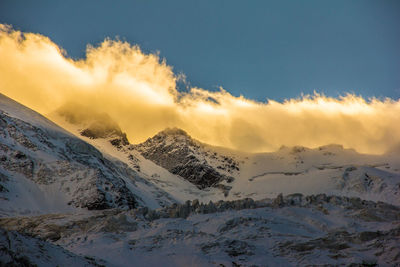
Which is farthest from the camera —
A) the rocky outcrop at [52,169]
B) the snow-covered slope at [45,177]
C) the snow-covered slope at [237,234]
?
the rocky outcrop at [52,169]

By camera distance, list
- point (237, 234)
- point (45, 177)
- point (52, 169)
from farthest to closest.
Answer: point (52, 169) < point (45, 177) < point (237, 234)

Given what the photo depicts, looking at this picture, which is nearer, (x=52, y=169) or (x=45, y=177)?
(x=45, y=177)

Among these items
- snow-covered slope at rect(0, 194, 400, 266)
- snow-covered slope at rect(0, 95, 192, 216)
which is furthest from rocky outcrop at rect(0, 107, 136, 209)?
snow-covered slope at rect(0, 194, 400, 266)

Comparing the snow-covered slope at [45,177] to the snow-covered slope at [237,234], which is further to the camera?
the snow-covered slope at [45,177]

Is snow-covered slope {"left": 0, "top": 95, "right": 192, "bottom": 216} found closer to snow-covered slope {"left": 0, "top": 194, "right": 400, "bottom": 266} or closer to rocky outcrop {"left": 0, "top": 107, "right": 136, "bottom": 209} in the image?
rocky outcrop {"left": 0, "top": 107, "right": 136, "bottom": 209}

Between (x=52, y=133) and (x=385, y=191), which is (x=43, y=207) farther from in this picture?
(x=385, y=191)

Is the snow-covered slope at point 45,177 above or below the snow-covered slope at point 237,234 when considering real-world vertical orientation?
above

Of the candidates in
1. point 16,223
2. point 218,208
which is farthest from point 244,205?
point 16,223

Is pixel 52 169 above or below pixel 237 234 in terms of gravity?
above

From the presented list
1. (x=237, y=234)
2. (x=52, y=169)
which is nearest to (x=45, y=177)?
(x=52, y=169)

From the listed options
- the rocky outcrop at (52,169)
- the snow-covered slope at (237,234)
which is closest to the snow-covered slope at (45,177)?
the rocky outcrop at (52,169)

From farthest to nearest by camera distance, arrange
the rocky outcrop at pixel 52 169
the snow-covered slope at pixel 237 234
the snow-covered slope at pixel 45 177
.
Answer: the rocky outcrop at pixel 52 169, the snow-covered slope at pixel 45 177, the snow-covered slope at pixel 237 234

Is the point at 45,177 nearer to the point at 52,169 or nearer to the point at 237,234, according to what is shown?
the point at 52,169

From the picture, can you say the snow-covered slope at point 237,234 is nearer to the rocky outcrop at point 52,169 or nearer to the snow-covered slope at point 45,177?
the snow-covered slope at point 45,177
